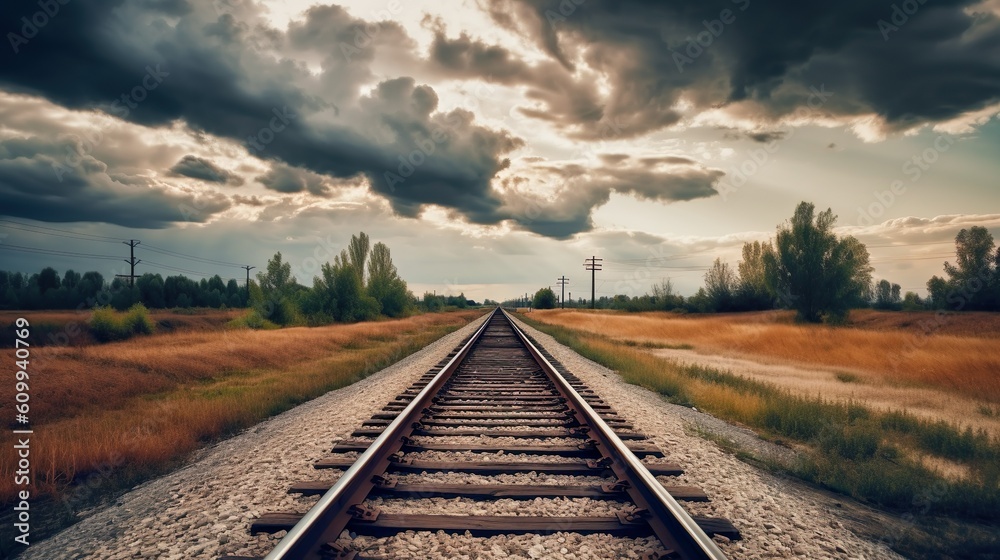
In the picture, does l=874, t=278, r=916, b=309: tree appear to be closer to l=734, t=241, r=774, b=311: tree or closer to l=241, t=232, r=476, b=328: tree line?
l=734, t=241, r=774, b=311: tree

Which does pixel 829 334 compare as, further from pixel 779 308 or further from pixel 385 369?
pixel 779 308

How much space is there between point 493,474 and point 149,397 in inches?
358

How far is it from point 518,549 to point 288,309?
33850 mm

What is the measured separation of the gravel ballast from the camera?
8.85 ft

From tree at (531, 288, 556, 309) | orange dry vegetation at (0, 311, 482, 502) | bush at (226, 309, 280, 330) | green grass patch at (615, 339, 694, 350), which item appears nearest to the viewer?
orange dry vegetation at (0, 311, 482, 502)

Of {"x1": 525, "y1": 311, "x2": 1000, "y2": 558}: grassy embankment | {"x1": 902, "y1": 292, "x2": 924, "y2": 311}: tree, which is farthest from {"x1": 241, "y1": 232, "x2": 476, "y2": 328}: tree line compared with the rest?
{"x1": 902, "y1": 292, "x2": 924, "y2": 311}: tree

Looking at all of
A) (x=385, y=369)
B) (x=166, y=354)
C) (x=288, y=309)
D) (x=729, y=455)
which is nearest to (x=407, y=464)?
(x=729, y=455)

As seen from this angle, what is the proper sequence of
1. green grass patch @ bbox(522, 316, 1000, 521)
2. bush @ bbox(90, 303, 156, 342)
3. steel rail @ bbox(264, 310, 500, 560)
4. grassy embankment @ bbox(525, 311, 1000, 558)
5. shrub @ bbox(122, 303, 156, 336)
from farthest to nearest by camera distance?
shrub @ bbox(122, 303, 156, 336)
bush @ bbox(90, 303, 156, 342)
green grass patch @ bbox(522, 316, 1000, 521)
grassy embankment @ bbox(525, 311, 1000, 558)
steel rail @ bbox(264, 310, 500, 560)

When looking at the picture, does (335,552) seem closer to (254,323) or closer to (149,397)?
(149,397)

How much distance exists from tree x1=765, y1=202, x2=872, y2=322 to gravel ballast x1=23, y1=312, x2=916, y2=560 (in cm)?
3671

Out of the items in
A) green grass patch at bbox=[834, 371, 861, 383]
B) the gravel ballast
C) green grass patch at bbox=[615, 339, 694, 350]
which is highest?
the gravel ballast

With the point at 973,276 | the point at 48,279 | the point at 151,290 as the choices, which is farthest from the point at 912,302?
the point at 48,279

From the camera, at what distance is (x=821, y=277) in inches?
1366

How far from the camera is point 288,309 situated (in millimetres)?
32875
